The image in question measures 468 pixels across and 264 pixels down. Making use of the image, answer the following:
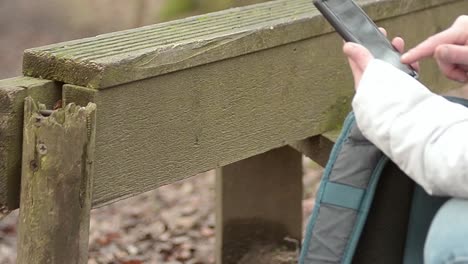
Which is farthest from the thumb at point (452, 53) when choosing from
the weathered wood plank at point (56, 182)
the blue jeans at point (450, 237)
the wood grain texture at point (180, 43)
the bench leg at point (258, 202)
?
the bench leg at point (258, 202)

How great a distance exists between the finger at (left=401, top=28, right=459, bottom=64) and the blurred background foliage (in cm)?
619

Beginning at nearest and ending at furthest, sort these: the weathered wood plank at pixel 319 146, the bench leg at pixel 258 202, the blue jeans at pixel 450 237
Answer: the blue jeans at pixel 450 237 → the weathered wood plank at pixel 319 146 → the bench leg at pixel 258 202

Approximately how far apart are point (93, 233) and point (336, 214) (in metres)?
2.93

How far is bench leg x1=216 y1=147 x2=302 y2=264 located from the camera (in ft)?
10.9

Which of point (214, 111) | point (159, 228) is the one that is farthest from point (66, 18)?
point (214, 111)

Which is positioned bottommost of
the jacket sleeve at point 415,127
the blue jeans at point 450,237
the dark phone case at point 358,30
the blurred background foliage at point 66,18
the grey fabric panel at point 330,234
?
the blue jeans at point 450,237

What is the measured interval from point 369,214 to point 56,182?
0.67 metres

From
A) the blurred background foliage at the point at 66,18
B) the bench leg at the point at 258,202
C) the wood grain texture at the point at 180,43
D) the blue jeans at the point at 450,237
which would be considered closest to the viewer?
the blue jeans at the point at 450,237

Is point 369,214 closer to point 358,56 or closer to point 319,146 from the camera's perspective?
point 358,56

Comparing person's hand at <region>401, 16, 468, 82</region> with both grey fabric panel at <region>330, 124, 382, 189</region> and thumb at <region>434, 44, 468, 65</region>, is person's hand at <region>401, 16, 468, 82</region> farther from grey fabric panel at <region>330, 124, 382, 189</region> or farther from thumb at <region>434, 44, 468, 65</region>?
grey fabric panel at <region>330, 124, 382, 189</region>

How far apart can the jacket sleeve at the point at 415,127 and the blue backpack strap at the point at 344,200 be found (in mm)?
204

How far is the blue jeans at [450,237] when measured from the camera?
5.81 feet

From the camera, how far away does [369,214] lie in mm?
2166

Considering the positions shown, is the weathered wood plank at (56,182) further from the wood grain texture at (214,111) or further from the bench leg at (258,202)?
the bench leg at (258,202)
